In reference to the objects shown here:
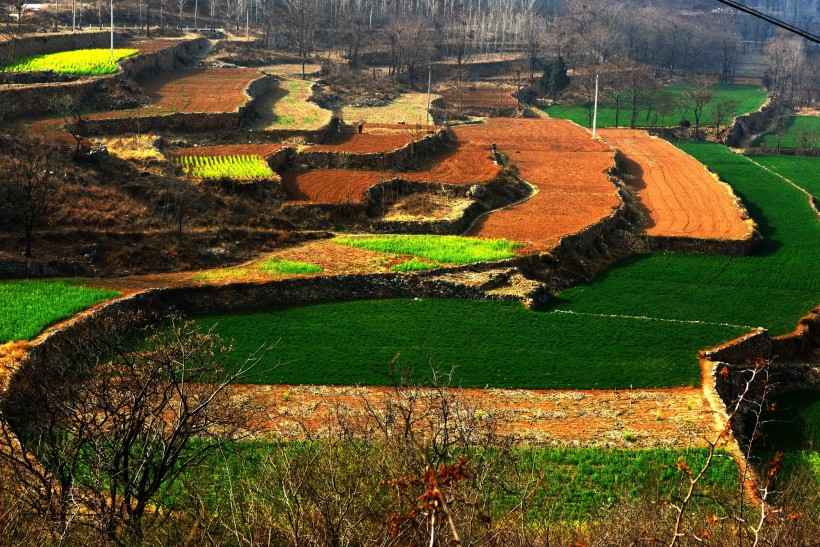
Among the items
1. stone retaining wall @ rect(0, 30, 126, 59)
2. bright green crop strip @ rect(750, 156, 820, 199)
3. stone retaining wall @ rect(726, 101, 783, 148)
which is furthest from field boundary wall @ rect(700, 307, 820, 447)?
stone retaining wall @ rect(726, 101, 783, 148)

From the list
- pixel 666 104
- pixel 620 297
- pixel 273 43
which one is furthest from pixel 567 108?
pixel 620 297

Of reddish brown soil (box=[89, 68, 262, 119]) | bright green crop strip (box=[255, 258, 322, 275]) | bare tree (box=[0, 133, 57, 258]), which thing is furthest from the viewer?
reddish brown soil (box=[89, 68, 262, 119])

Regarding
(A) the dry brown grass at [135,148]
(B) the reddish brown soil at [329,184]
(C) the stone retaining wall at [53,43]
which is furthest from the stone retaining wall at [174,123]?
(C) the stone retaining wall at [53,43]

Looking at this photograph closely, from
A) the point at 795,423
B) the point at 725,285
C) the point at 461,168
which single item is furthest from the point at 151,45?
the point at 795,423

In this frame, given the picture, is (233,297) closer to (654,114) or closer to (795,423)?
(795,423)

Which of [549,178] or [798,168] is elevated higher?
[549,178]

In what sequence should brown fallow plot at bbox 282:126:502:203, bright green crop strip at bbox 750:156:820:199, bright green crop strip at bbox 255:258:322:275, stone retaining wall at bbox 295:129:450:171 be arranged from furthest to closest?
bright green crop strip at bbox 750:156:820:199
stone retaining wall at bbox 295:129:450:171
brown fallow plot at bbox 282:126:502:203
bright green crop strip at bbox 255:258:322:275

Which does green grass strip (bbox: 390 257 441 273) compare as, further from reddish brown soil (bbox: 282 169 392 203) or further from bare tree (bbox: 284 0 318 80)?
bare tree (bbox: 284 0 318 80)

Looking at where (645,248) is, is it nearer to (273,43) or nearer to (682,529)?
(682,529)
